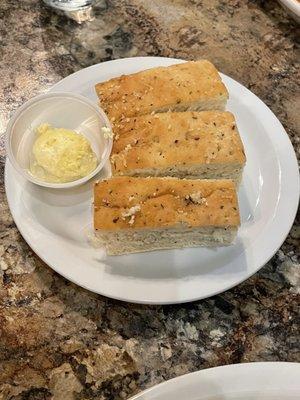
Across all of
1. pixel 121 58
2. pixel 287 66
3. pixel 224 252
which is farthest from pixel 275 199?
pixel 121 58

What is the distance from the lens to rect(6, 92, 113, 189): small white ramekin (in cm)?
145

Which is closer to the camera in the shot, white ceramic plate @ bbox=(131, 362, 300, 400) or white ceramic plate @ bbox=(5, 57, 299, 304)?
white ceramic plate @ bbox=(131, 362, 300, 400)

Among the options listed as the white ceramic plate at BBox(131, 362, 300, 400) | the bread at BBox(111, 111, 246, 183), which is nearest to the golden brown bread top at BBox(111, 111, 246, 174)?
the bread at BBox(111, 111, 246, 183)

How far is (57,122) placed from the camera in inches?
61.6

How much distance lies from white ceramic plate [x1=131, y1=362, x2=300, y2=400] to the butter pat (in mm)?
607

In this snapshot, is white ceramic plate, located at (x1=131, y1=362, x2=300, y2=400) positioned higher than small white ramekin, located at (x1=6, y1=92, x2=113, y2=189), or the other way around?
white ceramic plate, located at (x1=131, y1=362, x2=300, y2=400)

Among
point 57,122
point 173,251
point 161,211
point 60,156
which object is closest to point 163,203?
point 161,211

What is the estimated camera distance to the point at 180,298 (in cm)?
129

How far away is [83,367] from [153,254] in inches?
13.3

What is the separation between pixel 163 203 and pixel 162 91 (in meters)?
0.36

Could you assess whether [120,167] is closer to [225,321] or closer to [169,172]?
[169,172]

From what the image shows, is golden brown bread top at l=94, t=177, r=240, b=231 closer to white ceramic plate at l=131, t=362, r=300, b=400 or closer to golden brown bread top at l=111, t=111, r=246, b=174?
golden brown bread top at l=111, t=111, r=246, b=174

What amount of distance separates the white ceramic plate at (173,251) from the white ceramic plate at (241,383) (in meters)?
0.19

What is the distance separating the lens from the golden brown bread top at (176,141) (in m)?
1.39
